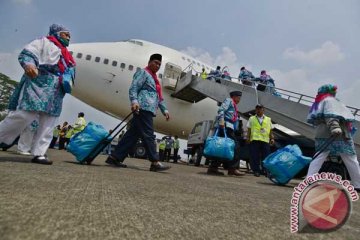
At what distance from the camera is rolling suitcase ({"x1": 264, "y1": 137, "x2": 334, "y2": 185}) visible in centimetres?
406

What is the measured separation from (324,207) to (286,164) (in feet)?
10.1

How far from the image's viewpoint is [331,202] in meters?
1.17

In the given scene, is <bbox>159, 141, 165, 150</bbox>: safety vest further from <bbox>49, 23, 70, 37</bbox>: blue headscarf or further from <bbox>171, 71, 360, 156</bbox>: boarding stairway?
<bbox>49, 23, 70, 37</bbox>: blue headscarf

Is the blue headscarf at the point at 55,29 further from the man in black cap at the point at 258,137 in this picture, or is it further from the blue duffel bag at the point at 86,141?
the man in black cap at the point at 258,137

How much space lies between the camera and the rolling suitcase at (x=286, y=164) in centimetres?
406

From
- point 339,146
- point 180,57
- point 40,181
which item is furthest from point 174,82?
point 40,181

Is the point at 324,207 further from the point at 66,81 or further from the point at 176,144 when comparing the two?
the point at 176,144

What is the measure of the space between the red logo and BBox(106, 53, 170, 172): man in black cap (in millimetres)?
2989

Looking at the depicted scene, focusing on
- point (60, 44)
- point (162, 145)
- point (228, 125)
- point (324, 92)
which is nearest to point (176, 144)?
point (162, 145)

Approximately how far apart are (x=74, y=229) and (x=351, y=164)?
3883 millimetres

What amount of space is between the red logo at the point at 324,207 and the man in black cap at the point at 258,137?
4.76 m

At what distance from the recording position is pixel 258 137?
234 inches

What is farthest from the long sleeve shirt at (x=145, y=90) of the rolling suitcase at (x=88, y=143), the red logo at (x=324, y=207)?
the red logo at (x=324, y=207)

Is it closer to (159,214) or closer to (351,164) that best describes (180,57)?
(351,164)
